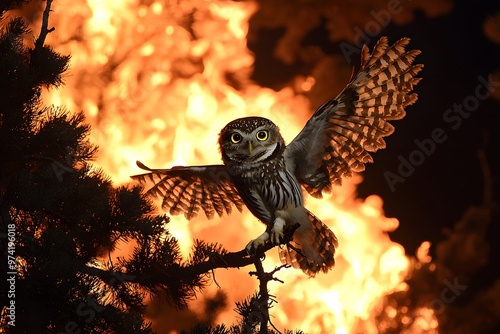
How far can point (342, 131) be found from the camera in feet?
6.39

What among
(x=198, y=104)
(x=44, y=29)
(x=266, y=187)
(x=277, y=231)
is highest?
(x=198, y=104)

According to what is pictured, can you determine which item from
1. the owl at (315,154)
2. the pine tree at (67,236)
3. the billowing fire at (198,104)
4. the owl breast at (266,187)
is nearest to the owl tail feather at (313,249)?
the owl at (315,154)

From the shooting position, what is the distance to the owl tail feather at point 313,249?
1946mm

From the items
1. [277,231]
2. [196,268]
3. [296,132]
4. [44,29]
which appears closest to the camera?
[277,231]

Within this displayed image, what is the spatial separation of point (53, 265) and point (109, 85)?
5.26 feet

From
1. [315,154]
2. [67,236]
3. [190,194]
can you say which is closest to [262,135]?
[315,154]

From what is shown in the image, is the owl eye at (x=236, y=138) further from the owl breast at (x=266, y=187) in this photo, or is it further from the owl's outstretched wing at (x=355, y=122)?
the owl's outstretched wing at (x=355, y=122)

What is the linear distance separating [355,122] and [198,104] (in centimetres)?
112

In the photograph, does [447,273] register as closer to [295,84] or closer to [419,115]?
[419,115]

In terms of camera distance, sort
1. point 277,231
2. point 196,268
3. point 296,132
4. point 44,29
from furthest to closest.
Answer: point 296,132, point 44,29, point 196,268, point 277,231

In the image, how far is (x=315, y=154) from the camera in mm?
1932

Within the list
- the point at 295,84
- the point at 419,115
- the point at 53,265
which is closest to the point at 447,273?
the point at 419,115

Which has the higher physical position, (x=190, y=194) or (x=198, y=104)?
(x=198, y=104)

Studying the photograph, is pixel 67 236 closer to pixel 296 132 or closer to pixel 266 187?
pixel 266 187
